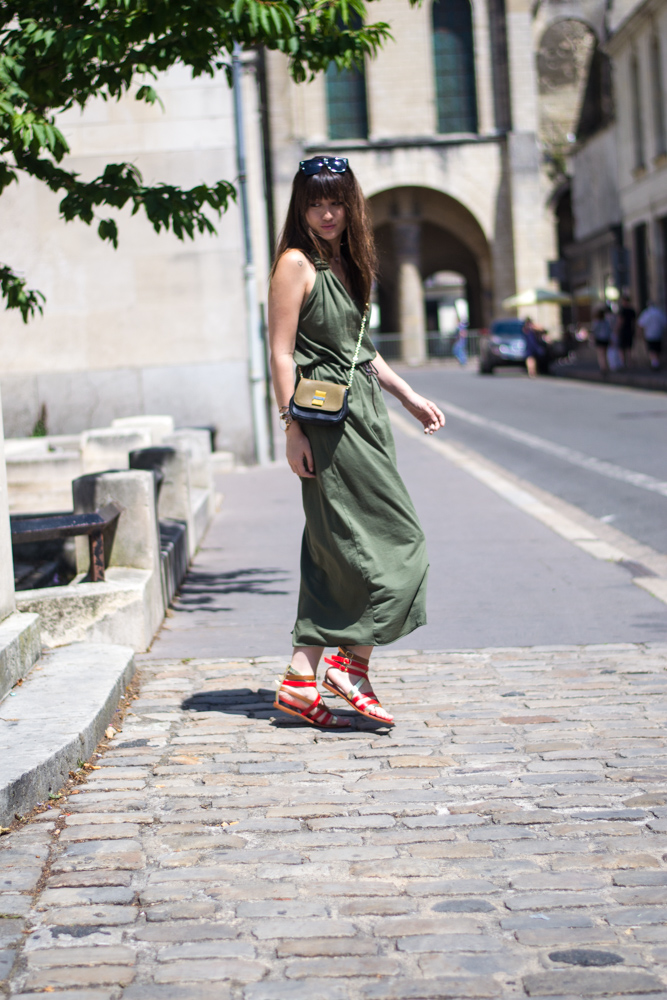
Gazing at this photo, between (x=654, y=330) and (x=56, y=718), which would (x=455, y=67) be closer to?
(x=654, y=330)

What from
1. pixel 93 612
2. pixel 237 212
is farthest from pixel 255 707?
pixel 237 212

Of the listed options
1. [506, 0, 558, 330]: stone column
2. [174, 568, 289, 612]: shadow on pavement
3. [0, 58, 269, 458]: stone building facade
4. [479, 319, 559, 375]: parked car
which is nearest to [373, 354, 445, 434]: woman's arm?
[174, 568, 289, 612]: shadow on pavement

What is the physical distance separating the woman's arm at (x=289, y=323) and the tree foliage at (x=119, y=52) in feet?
5.93

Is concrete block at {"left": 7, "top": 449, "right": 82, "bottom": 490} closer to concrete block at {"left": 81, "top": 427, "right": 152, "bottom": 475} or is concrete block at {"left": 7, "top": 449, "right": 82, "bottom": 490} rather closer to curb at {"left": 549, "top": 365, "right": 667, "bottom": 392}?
concrete block at {"left": 81, "top": 427, "right": 152, "bottom": 475}

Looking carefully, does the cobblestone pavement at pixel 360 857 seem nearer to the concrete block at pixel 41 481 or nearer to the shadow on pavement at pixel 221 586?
the shadow on pavement at pixel 221 586

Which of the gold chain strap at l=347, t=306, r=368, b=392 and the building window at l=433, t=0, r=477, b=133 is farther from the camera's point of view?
the building window at l=433, t=0, r=477, b=133

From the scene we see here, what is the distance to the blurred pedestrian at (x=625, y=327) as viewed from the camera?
109ft

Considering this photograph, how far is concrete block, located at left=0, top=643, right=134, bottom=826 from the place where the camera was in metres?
3.62

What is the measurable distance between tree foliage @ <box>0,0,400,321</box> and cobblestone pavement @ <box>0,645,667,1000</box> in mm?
2869

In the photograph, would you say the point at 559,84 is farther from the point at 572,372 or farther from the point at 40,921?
the point at 40,921

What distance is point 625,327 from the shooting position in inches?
1321

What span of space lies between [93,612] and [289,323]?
6.11ft

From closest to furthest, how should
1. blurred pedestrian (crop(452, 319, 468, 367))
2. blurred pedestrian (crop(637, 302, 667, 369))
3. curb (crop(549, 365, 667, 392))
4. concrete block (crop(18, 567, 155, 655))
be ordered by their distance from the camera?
concrete block (crop(18, 567, 155, 655)) → curb (crop(549, 365, 667, 392)) → blurred pedestrian (crop(637, 302, 667, 369)) → blurred pedestrian (crop(452, 319, 468, 367))

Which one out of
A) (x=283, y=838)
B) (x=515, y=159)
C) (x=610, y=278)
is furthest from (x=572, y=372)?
(x=283, y=838)
